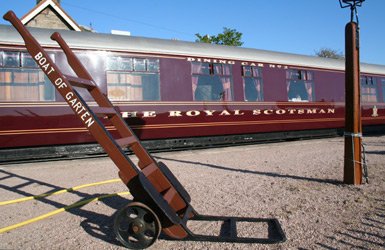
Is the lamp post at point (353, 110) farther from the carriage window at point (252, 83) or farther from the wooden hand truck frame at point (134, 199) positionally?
the carriage window at point (252, 83)

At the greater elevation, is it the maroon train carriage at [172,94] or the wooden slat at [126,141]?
the maroon train carriage at [172,94]

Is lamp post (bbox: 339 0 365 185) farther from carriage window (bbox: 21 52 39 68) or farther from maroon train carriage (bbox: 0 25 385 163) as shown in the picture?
carriage window (bbox: 21 52 39 68)

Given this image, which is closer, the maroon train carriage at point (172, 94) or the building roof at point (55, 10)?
the maroon train carriage at point (172, 94)

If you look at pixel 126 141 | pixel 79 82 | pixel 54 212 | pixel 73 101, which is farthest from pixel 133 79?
pixel 73 101

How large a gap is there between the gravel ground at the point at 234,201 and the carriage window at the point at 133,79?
6.01 ft

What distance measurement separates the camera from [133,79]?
886 cm

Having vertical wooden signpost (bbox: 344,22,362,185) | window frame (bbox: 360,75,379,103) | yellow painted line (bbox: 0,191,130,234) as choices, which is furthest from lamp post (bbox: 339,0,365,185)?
window frame (bbox: 360,75,379,103)

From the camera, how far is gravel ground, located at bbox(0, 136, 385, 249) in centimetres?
328

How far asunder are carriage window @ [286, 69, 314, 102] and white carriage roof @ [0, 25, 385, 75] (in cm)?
32

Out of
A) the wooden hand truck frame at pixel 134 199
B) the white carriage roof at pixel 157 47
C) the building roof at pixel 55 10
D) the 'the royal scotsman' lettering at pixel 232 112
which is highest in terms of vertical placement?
the building roof at pixel 55 10

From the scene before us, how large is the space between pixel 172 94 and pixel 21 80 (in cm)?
369

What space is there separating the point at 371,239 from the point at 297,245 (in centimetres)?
69

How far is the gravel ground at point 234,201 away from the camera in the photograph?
328cm

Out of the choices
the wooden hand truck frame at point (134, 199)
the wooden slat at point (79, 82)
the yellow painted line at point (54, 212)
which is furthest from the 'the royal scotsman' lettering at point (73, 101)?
the yellow painted line at point (54, 212)
